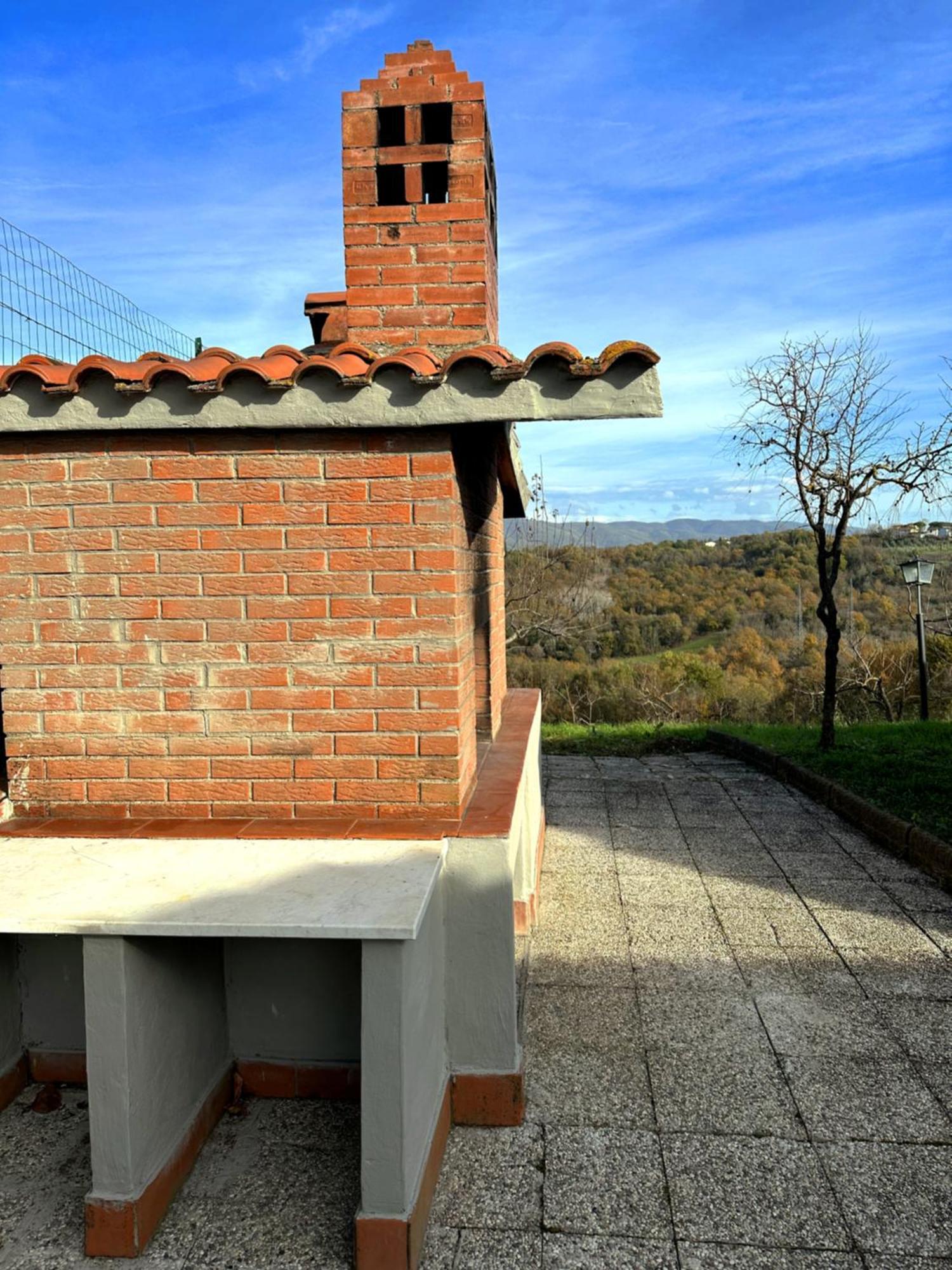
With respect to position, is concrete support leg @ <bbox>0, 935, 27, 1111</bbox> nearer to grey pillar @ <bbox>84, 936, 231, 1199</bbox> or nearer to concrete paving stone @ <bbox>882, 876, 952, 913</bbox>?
grey pillar @ <bbox>84, 936, 231, 1199</bbox>

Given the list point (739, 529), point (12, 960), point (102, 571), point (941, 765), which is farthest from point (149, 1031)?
point (739, 529)

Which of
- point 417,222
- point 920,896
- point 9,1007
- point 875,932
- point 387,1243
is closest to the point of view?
point 387,1243

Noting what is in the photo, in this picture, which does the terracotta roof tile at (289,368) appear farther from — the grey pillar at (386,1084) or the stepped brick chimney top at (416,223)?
the grey pillar at (386,1084)

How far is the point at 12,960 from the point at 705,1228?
2488 millimetres

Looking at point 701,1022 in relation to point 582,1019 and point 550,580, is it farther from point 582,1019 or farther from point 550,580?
point 550,580

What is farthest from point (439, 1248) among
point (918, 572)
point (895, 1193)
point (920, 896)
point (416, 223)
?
point (918, 572)

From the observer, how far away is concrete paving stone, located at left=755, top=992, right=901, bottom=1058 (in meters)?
3.57

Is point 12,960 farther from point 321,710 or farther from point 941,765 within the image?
point 941,765

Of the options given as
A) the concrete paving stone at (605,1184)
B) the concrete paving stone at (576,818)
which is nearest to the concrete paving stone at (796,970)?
the concrete paving stone at (605,1184)

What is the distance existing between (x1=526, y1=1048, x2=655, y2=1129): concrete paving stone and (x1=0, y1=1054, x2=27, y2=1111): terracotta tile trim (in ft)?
6.10

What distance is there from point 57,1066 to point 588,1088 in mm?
1965

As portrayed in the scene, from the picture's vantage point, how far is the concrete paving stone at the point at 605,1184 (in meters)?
2.62

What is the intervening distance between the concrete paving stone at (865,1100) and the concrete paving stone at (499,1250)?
108 centimetres

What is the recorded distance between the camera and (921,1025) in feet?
12.3
